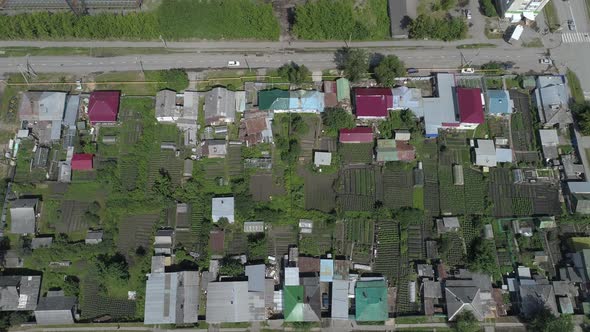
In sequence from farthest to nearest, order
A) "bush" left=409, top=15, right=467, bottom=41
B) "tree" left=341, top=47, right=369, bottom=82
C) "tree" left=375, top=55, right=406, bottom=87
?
1. "bush" left=409, top=15, right=467, bottom=41
2. "tree" left=375, top=55, right=406, bottom=87
3. "tree" left=341, top=47, right=369, bottom=82

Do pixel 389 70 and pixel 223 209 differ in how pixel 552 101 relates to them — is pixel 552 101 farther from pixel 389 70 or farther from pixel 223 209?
pixel 223 209

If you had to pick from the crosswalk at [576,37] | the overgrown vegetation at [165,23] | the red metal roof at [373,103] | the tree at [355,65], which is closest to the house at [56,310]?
the overgrown vegetation at [165,23]

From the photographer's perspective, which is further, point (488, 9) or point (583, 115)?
point (488, 9)

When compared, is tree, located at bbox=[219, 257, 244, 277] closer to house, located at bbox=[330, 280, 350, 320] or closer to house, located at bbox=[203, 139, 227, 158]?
house, located at bbox=[330, 280, 350, 320]

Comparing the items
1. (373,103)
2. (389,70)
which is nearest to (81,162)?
(373,103)

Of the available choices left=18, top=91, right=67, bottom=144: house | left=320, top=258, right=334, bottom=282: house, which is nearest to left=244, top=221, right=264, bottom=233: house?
left=320, top=258, right=334, bottom=282: house

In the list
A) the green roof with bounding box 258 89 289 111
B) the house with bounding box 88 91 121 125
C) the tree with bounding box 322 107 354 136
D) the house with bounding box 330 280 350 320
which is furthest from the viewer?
the green roof with bounding box 258 89 289 111

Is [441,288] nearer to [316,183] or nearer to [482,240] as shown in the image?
[482,240]
